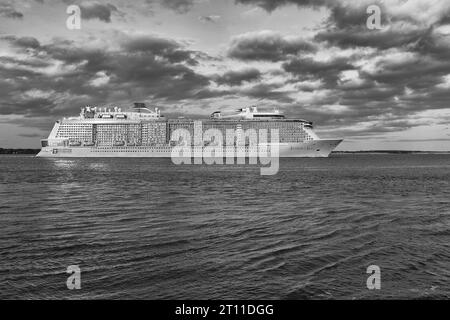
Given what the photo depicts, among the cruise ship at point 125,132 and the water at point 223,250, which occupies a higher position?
the cruise ship at point 125,132

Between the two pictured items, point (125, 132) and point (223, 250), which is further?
point (125, 132)

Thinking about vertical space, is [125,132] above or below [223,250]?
above

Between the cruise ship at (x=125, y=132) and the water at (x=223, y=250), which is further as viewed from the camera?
the cruise ship at (x=125, y=132)

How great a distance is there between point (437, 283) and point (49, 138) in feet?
381

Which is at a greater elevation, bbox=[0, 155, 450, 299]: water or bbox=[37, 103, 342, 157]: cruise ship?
bbox=[37, 103, 342, 157]: cruise ship

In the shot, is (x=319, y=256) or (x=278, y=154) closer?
(x=319, y=256)

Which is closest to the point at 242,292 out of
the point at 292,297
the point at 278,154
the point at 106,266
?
the point at 292,297

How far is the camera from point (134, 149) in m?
113

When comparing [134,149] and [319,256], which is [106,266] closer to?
[319,256]

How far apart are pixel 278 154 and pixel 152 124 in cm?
3500

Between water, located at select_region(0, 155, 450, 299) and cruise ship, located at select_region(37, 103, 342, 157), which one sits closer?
water, located at select_region(0, 155, 450, 299)
